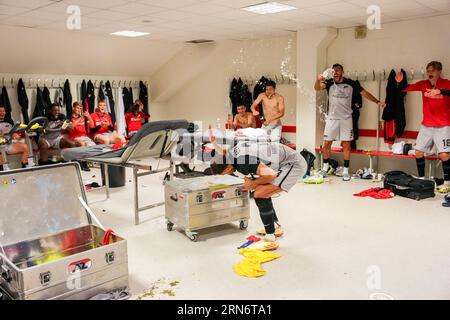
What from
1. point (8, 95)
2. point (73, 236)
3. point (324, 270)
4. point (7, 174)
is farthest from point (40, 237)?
point (8, 95)

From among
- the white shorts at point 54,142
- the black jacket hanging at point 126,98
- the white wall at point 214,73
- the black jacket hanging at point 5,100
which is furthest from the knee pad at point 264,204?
the black jacket hanging at point 126,98

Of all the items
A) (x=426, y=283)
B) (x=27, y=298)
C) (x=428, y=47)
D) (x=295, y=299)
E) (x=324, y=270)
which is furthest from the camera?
(x=428, y=47)

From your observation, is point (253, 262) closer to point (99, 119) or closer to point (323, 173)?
point (323, 173)

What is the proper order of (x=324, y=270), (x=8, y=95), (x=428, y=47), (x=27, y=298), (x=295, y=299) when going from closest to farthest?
1. (x=27, y=298)
2. (x=295, y=299)
3. (x=324, y=270)
4. (x=428, y=47)
5. (x=8, y=95)

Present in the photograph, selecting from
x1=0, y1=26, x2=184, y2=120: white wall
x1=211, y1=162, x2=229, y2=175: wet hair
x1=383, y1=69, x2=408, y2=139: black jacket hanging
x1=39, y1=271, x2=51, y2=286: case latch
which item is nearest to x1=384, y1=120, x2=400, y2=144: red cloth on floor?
x1=383, y1=69, x2=408, y2=139: black jacket hanging

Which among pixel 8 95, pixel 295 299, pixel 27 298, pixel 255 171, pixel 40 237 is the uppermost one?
pixel 8 95

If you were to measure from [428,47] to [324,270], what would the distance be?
4.42 m

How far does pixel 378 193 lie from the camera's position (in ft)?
17.4

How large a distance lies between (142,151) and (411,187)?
10.6ft

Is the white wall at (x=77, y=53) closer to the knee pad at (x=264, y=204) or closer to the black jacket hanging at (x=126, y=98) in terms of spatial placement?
the black jacket hanging at (x=126, y=98)

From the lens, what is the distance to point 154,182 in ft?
20.7

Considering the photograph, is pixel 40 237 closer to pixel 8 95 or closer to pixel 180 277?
pixel 180 277

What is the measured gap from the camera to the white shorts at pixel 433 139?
214 inches

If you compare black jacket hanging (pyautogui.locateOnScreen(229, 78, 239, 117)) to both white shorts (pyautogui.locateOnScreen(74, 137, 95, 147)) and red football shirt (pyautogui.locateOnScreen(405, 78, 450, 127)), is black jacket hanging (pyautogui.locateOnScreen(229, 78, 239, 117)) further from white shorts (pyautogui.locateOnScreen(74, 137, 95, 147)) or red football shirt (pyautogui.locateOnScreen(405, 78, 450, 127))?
red football shirt (pyautogui.locateOnScreen(405, 78, 450, 127))
